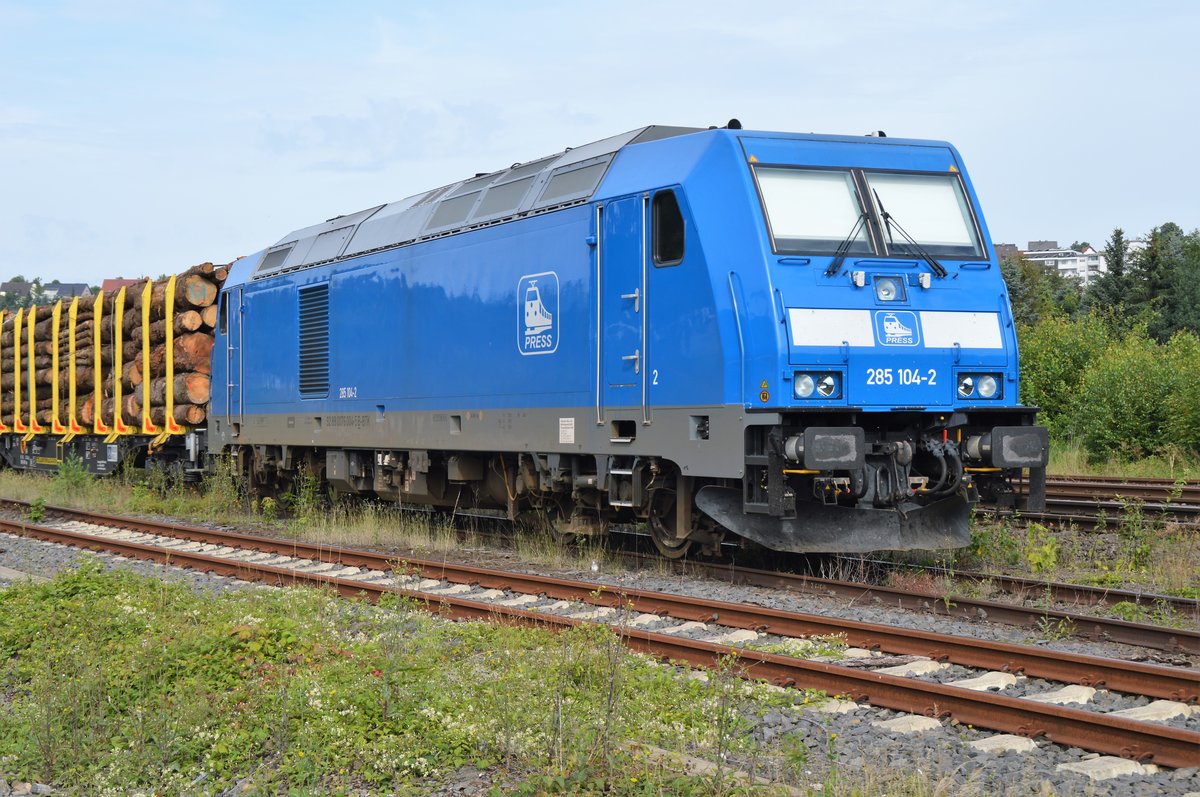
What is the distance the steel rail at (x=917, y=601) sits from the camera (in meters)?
7.68

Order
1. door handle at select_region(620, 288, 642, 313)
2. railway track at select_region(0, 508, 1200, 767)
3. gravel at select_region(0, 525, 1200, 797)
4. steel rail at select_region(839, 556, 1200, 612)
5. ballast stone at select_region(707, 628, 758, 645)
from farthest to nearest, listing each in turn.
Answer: door handle at select_region(620, 288, 642, 313) < steel rail at select_region(839, 556, 1200, 612) < ballast stone at select_region(707, 628, 758, 645) < railway track at select_region(0, 508, 1200, 767) < gravel at select_region(0, 525, 1200, 797)

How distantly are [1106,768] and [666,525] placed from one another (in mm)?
6373

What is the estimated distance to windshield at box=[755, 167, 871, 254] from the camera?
32.4 ft

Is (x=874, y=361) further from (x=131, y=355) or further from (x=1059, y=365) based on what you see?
(x=1059, y=365)

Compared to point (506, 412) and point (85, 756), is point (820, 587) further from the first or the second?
point (85, 756)

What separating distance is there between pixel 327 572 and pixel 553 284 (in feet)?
11.7

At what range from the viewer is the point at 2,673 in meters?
7.73

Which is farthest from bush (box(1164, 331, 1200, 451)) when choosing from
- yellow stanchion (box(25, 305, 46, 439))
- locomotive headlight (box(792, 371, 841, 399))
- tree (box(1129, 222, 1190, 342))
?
tree (box(1129, 222, 1190, 342))

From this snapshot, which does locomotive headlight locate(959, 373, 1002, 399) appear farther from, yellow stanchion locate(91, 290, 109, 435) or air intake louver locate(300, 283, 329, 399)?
yellow stanchion locate(91, 290, 109, 435)

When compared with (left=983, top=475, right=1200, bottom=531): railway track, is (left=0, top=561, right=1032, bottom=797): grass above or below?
below

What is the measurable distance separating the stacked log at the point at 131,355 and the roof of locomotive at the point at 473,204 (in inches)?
124

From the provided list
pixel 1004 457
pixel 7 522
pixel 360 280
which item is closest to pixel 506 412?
pixel 360 280

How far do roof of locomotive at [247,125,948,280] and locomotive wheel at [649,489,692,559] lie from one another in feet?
9.21

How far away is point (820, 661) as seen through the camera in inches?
291
